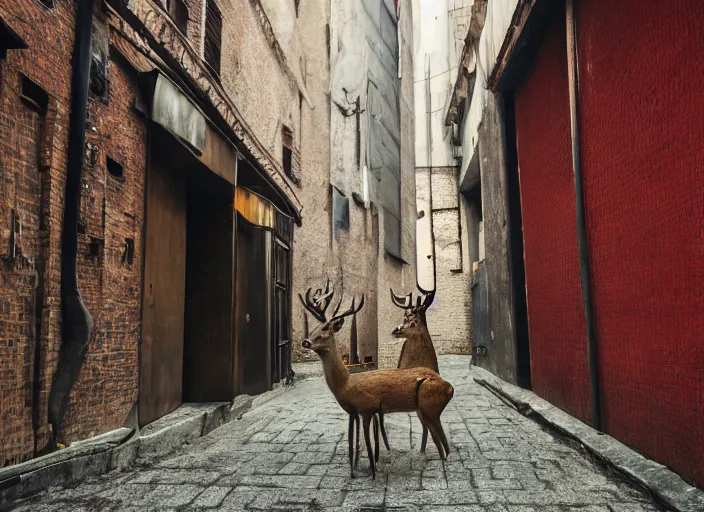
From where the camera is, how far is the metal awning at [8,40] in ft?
10.6

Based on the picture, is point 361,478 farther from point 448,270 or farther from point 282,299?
point 448,270

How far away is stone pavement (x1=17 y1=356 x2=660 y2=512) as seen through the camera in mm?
3531

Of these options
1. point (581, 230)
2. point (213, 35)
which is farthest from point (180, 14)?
point (581, 230)

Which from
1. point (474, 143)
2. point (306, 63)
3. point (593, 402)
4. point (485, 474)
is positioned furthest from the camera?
point (306, 63)

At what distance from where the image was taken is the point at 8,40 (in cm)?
331

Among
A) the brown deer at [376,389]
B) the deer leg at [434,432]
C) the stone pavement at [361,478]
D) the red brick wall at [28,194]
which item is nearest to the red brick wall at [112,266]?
the red brick wall at [28,194]

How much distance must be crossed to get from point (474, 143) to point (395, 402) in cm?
987

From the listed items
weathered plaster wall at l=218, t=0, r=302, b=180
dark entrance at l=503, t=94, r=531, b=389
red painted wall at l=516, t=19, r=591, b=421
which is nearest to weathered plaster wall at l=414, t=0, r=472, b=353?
weathered plaster wall at l=218, t=0, r=302, b=180

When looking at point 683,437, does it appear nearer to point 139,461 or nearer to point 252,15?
point 139,461

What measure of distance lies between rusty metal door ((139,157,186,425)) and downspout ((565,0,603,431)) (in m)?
4.25

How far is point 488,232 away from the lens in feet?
36.4

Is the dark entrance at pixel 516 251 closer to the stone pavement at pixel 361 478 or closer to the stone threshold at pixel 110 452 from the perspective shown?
the stone pavement at pixel 361 478

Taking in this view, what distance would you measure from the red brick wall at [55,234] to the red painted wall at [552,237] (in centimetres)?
449

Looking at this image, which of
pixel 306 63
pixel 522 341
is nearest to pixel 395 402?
pixel 522 341
